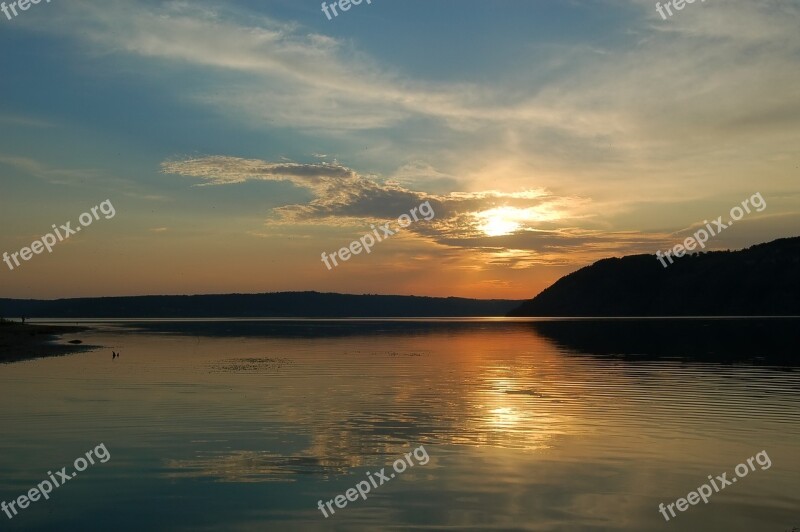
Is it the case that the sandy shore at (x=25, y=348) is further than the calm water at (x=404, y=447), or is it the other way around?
the sandy shore at (x=25, y=348)

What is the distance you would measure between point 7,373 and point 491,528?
1922 inches

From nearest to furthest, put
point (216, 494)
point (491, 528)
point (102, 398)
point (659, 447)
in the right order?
point (491, 528)
point (216, 494)
point (659, 447)
point (102, 398)

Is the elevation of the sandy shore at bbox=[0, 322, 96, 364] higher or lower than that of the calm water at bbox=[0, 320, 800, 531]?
higher

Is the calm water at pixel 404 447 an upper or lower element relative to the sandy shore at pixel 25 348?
lower

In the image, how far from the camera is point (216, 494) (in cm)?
2016

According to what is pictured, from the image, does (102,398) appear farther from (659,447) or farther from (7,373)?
(659,447)

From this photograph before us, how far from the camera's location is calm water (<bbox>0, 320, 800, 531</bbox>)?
18.5 meters

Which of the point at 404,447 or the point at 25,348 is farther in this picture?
the point at 25,348

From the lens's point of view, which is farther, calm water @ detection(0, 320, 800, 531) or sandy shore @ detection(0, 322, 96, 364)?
sandy shore @ detection(0, 322, 96, 364)

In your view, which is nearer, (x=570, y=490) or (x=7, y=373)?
(x=570, y=490)

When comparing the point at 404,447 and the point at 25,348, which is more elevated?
the point at 25,348

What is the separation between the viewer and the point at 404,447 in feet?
88.0

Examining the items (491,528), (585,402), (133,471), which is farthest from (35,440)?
(585,402)

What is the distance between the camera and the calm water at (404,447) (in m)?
18.5
